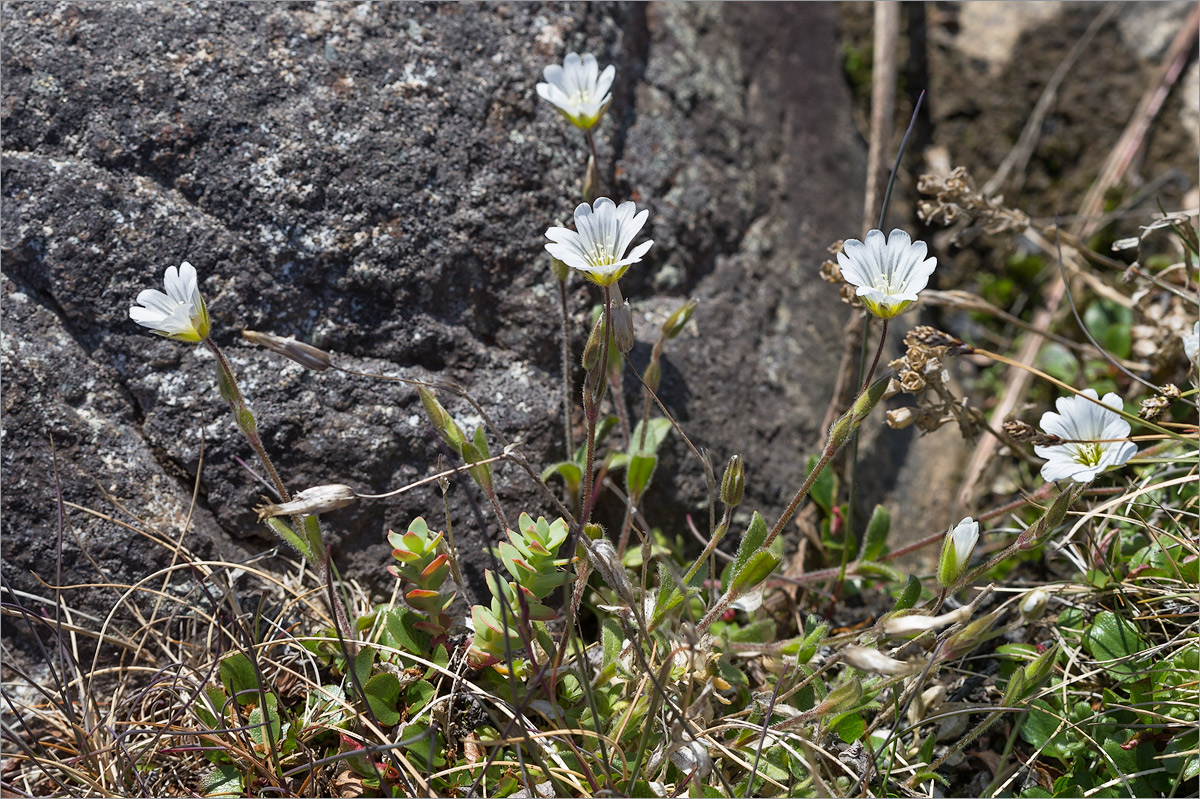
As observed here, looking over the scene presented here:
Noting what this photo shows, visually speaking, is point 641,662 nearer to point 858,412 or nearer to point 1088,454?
point 858,412

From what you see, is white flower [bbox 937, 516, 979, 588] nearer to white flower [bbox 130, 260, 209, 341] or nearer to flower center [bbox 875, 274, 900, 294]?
flower center [bbox 875, 274, 900, 294]

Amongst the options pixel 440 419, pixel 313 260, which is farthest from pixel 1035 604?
pixel 313 260

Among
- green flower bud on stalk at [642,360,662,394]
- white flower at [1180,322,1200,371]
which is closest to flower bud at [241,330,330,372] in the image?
green flower bud on stalk at [642,360,662,394]

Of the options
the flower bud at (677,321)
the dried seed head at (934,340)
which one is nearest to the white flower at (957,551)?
the dried seed head at (934,340)

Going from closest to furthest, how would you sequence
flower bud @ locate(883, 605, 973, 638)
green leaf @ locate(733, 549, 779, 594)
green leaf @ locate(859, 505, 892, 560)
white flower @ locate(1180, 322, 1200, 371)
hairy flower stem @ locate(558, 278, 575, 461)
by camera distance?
flower bud @ locate(883, 605, 973, 638), green leaf @ locate(733, 549, 779, 594), white flower @ locate(1180, 322, 1200, 371), hairy flower stem @ locate(558, 278, 575, 461), green leaf @ locate(859, 505, 892, 560)

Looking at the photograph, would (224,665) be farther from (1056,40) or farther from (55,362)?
(1056,40)

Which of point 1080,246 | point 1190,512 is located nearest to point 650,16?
point 1080,246
